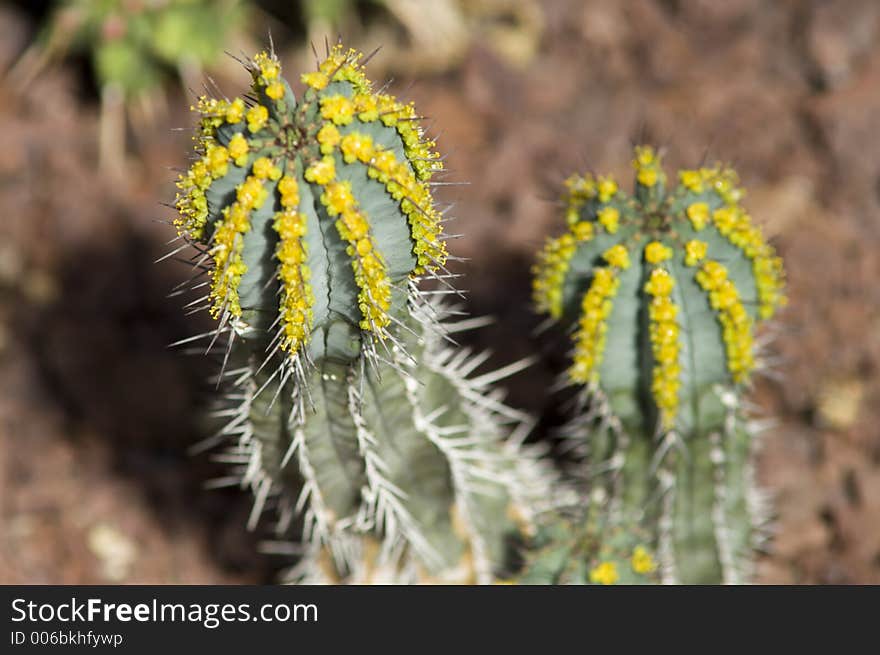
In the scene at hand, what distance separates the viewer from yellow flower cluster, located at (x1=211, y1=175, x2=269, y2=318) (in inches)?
79.6

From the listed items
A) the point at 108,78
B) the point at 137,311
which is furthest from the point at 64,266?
the point at 108,78

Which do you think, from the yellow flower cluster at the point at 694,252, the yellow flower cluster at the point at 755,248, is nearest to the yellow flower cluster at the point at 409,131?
the yellow flower cluster at the point at 694,252

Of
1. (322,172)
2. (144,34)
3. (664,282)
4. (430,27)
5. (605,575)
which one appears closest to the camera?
(322,172)

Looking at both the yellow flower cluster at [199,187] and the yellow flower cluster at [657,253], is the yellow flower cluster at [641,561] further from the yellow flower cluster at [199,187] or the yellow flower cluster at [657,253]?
the yellow flower cluster at [199,187]

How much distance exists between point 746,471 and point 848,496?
95 centimetres

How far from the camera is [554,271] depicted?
2.82 meters

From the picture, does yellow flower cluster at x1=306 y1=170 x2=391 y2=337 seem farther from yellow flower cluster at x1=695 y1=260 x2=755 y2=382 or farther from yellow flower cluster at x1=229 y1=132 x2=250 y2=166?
yellow flower cluster at x1=695 y1=260 x2=755 y2=382

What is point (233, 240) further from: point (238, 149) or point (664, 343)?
point (664, 343)

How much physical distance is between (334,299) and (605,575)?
1.23 metres

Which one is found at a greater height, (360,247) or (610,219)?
(610,219)

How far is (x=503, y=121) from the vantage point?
4.92m

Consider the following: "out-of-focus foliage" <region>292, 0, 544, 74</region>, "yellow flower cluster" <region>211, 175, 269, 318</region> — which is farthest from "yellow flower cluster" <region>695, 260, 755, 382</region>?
"out-of-focus foliage" <region>292, 0, 544, 74</region>

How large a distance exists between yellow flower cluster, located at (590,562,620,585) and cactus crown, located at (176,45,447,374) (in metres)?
1.11

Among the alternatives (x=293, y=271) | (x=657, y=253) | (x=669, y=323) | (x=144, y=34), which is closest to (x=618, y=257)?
(x=657, y=253)
